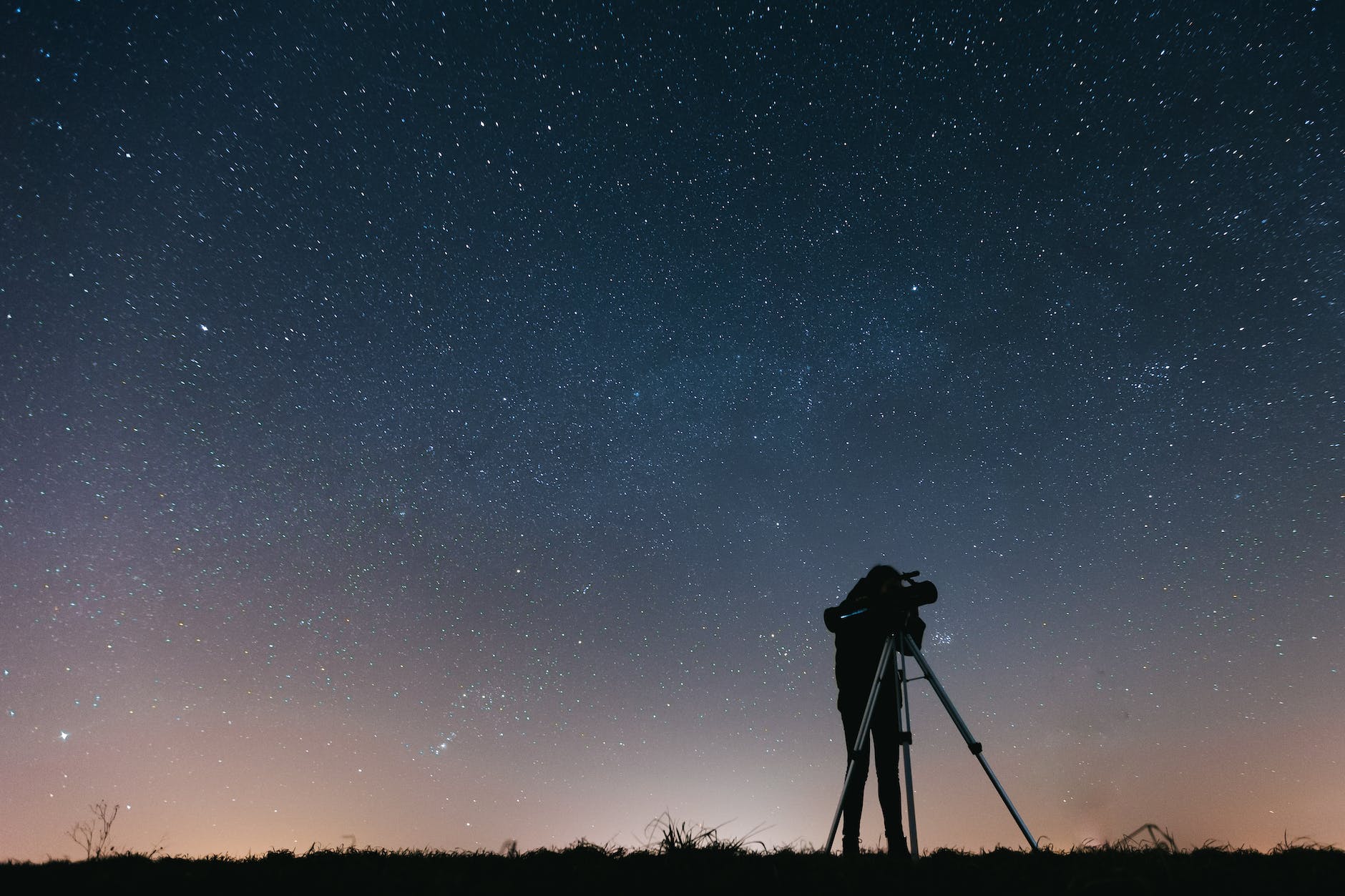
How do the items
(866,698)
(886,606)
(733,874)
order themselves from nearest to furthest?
(733,874) → (886,606) → (866,698)

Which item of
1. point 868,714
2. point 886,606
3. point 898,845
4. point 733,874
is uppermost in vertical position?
point 886,606

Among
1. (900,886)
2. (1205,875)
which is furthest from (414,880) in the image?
(1205,875)

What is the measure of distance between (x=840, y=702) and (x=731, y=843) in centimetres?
239

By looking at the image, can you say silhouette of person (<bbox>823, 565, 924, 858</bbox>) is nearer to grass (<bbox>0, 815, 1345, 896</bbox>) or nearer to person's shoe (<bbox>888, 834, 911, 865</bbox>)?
person's shoe (<bbox>888, 834, 911, 865</bbox>)

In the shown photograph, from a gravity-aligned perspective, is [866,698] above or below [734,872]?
above

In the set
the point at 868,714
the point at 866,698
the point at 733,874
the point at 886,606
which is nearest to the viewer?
the point at 733,874

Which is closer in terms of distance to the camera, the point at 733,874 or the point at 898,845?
the point at 733,874

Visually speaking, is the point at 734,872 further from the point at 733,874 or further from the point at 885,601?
the point at 885,601

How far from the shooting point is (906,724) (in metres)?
4.52

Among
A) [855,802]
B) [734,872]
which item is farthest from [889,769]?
[734,872]

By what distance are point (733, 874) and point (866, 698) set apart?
9.07 ft

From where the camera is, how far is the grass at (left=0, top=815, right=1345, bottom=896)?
2.68 metres

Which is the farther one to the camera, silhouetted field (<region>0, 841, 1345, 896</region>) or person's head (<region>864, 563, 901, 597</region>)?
person's head (<region>864, 563, 901, 597</region>)

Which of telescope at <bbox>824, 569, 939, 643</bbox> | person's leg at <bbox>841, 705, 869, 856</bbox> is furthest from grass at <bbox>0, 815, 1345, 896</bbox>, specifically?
telescope at <bbox>824, 569, 939, 643</bbox>
